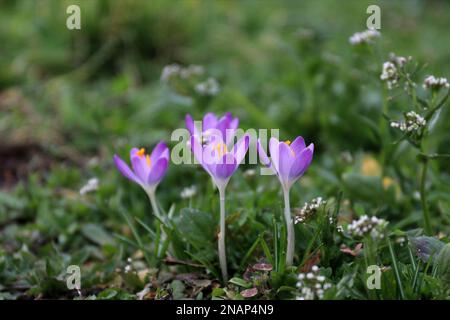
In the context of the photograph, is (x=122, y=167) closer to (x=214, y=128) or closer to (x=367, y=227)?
(x=214, y=128)

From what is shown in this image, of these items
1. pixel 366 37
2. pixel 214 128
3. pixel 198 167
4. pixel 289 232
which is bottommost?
pixel 289 232

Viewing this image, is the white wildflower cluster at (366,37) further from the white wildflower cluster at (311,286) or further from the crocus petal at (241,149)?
the white wildflower cluster at (311,286)

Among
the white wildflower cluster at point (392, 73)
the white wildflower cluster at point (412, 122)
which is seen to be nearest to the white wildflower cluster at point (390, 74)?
the white wildflower cluster at point (392, 73)

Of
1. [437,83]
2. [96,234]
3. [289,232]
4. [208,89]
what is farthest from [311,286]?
[208,89]

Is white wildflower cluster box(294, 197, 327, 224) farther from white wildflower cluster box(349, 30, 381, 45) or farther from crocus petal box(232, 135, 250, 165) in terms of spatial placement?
white wildflower cluster box(349, 30, 381, 45)
